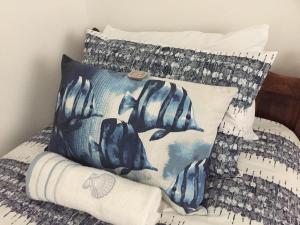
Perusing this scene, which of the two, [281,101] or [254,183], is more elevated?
[281,101]

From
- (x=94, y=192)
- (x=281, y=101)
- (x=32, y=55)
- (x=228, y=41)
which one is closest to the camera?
(x=94, y=192)

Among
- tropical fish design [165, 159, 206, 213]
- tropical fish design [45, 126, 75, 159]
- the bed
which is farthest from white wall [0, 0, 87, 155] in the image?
tropical fish design [165, 159, 206, 213]

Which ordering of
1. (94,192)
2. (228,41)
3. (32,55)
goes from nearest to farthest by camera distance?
(94,192)
(228,41)
(32,55)

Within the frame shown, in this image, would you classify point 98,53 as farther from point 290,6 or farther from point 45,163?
point 290,6

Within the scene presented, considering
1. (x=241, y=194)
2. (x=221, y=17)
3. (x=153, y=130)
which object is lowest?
(x=241, y=194)

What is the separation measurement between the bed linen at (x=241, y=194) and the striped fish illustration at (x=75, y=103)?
23 cm

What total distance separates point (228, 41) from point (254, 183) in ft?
1.58

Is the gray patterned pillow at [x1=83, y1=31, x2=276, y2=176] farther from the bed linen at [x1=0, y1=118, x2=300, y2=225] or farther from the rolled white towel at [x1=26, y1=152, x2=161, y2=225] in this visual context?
the rolled white towel at [x1=26, y1=152, x2=161, y2=225]

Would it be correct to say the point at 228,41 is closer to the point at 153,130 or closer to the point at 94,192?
the point at 153,130

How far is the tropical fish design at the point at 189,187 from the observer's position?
86 centimetres

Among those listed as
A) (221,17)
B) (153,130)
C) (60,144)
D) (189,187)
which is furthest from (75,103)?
(221,17)

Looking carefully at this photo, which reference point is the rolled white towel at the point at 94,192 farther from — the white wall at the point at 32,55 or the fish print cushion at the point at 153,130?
the white wall at the point at 32,55

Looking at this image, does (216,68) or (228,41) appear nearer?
(216,68)

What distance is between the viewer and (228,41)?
1147 millimetres
